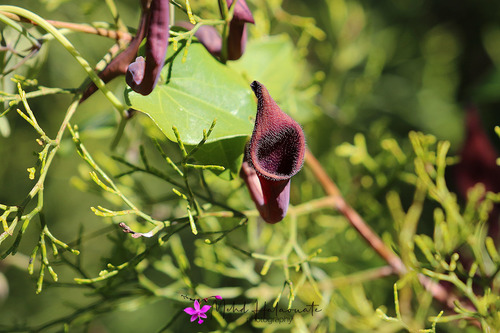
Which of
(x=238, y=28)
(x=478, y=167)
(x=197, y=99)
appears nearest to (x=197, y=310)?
(x=197, y=99)

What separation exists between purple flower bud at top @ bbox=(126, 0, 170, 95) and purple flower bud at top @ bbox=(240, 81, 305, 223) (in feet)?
0.43

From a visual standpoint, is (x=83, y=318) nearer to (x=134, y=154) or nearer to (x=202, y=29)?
(x=134, y=154)

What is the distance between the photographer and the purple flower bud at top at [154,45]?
59cm

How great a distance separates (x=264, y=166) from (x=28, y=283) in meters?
1.43

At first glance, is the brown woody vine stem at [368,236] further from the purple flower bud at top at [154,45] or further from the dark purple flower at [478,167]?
the purple flower bud at top at [154,45]

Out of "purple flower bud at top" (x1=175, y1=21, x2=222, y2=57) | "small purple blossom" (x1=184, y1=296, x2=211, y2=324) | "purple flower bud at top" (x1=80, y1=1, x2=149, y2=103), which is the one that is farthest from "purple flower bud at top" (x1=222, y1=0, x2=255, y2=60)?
"small purple blossom" (x1=184, y1=296, x2=211, y2=324)

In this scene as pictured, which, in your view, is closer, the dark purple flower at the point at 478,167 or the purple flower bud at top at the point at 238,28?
the purple flower bud at top at the point at 238,28

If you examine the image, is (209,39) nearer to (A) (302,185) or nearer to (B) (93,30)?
(B) (93,30)

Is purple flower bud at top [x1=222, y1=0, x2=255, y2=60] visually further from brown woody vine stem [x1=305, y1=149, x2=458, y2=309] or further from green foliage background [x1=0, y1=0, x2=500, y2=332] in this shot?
brown woody vine stem [x1=305, y1=149, x2=458, y2=309]

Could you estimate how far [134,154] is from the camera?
1.23m

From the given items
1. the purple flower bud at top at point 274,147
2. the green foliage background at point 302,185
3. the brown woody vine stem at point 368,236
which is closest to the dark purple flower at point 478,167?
the green foliage background at point 302,185

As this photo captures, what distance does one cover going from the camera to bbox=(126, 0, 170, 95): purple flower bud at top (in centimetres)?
59

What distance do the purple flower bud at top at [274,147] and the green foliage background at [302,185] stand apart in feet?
0.20

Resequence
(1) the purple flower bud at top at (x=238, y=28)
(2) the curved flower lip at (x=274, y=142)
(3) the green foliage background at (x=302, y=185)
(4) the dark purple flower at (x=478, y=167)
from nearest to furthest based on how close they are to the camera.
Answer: (2) the curved flower lip at (x=274, y=142) → (1) the purple flower bud at top at (x=238, y=28) → (3) the green foliage background at (x=302, y=185) → (4) the dark purple flower at (x=478, y=167)
